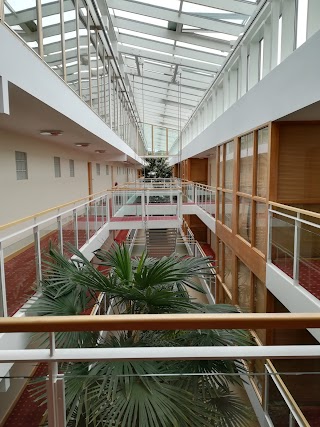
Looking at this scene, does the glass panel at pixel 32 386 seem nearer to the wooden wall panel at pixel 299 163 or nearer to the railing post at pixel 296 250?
the railing post at pixel 296 250

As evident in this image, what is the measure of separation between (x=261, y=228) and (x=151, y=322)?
5362 millimetres

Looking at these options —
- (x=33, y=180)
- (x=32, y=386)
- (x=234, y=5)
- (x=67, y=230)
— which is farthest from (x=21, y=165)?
(x=32, y=386)

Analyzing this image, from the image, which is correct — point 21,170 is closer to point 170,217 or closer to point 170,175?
point 170,217

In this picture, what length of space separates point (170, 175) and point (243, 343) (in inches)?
1469

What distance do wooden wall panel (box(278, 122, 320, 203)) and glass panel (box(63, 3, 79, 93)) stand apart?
4.13 metres

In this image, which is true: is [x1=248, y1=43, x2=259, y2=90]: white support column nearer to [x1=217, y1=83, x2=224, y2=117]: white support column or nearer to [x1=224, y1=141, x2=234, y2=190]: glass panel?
[x1=224, y1=141, x2=234, y2=190]: glass panel

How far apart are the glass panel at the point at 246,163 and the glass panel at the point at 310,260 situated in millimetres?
2982

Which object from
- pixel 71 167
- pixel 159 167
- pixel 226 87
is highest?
pixel 226 87

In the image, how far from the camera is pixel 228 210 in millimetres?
9289

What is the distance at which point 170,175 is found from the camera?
4016cm

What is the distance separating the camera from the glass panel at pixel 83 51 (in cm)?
769

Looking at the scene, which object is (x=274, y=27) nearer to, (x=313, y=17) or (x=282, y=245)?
(x=313, y=17)

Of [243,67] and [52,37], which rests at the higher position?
[243,67]

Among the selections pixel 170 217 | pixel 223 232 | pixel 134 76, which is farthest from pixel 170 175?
pixel 223 232
